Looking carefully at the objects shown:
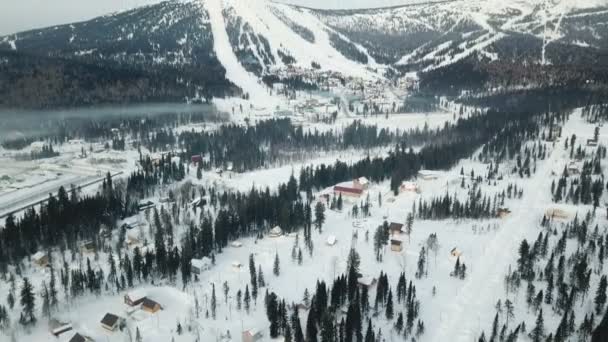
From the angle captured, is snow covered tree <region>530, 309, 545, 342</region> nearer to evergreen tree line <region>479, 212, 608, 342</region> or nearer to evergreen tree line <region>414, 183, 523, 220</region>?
evergreen tree line <region>479, 212, 608, 342</region>

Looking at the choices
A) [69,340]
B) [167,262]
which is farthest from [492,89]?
[69,340]

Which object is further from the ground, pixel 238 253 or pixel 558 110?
pixel 558 110

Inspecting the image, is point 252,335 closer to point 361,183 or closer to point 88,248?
point 88,248

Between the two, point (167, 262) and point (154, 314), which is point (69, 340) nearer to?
point (154, 314)

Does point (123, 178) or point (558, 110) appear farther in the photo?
point (558, 110)

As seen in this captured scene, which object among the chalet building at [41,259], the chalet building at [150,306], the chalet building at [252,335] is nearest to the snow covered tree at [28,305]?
the chalet building at [150,306]

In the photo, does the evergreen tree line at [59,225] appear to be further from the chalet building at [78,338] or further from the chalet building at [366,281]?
the chalet building at [366,281]
